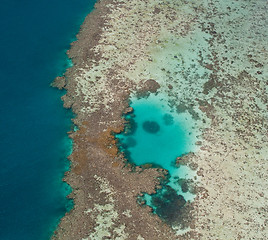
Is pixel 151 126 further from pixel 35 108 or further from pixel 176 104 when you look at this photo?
pixel 35 108

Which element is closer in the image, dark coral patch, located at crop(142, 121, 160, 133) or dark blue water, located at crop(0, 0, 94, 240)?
dark blue water, located at crop(0, 0, 94, 240)

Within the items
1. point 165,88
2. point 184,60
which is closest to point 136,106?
point 165,88

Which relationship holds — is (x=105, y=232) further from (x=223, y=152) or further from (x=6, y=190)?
(x=223, y=152)

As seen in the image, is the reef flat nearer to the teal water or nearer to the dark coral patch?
the teal water

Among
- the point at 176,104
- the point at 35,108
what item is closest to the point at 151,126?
the point at 176,104

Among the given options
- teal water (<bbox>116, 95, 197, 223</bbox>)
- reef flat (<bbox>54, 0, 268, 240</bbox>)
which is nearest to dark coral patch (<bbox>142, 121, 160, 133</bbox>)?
teal water (<bbox>116, 95, 197, 223</bbox>)

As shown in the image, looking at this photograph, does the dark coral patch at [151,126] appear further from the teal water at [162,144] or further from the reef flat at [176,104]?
the reef flat at [176,104]

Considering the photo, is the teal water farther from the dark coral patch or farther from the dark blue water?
the dark blue water

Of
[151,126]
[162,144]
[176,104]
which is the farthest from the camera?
[176,104]
